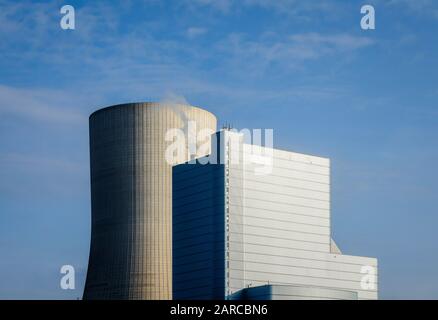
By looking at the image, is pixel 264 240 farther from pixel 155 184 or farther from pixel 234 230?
pixel 155 184

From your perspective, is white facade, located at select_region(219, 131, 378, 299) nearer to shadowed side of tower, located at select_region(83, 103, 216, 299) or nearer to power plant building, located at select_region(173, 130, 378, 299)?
power plant building, located at select_region(173, 130, 378, 299)

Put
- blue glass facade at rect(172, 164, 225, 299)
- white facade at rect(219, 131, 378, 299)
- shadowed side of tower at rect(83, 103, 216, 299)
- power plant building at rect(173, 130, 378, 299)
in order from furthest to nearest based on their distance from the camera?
white facade at rect(219, 131, 378, 299)
blue glass facade at rect(172, 164, 225, 299)
power plant building at rect(173, 130, 378, 299)
shadowed side of tower at rect(83, 103, 216, 299)

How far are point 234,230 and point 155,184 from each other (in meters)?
12.2

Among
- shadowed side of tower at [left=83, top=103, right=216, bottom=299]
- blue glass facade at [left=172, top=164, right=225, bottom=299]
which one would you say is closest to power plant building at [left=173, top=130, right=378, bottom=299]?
Result: blue glass facade at [left=172, top=164, right=225, bottom=299]

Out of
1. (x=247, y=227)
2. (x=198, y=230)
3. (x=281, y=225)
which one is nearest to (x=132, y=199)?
(x=198, y=230)

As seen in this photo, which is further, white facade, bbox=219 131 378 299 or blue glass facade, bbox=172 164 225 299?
A: white facade, bbox=219 131 378 299

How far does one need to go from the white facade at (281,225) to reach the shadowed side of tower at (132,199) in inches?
325

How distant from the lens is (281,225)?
131875 mm

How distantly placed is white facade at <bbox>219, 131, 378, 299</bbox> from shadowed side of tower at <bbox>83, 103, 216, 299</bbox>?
8.25 m

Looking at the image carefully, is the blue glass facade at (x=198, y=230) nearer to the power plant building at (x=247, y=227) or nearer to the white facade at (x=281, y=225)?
the power plant building at (x=247, y=227)

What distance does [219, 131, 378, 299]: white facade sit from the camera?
124 meters
